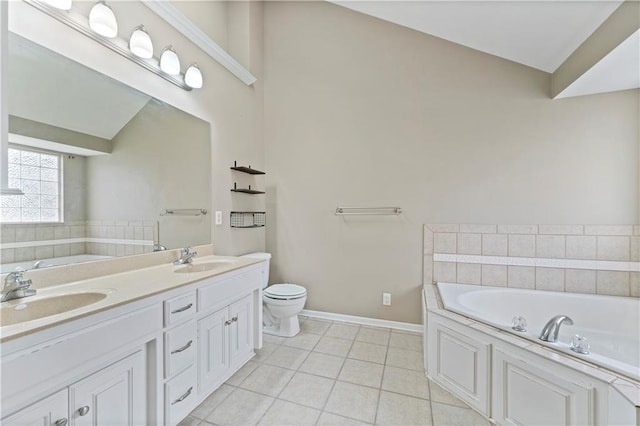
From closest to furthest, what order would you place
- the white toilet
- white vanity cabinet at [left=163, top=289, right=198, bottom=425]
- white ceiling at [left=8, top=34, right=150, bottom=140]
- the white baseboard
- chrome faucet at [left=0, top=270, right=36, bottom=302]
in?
1. chrome faucet at [left=0, top=270, right=36, bottom=302]
2. white ceiling at [left=8, top=34, right=150, bottom=140]
3. white vanity cabinet at [left=163, top=289, right=198, bottom=425]
4. the white toilet
5. the white baseboard

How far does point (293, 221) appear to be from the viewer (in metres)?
3.01

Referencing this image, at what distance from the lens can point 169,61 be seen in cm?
185

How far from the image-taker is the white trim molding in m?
1.79

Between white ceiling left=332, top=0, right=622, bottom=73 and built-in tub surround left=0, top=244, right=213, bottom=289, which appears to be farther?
white ceiling left=332, top=0, right=622, bottom=73

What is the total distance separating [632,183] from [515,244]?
93 cm

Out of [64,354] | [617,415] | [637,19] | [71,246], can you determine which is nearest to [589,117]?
[637,19]

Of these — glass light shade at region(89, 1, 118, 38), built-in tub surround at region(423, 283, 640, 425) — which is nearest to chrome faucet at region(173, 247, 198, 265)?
glass light shade at region(89, 1, 118, 38)

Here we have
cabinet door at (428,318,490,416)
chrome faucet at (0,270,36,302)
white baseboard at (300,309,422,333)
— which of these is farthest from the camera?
white baseboard at (300,309,422,333)

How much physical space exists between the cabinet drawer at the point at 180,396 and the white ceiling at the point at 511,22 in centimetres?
297

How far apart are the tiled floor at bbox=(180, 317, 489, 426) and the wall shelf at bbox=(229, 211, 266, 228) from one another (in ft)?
3.62

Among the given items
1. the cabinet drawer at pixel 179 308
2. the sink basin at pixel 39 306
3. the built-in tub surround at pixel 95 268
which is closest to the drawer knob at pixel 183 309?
the cabinet drawer at pixel 179 308

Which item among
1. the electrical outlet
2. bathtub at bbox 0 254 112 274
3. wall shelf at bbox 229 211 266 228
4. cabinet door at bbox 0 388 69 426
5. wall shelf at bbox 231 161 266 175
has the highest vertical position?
wall shelf at bbox 231 161 266 175

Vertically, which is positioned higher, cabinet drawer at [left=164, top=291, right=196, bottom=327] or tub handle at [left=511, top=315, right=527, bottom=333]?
cabinet drawer at [left=164, top=291, right=196, bottom=327]

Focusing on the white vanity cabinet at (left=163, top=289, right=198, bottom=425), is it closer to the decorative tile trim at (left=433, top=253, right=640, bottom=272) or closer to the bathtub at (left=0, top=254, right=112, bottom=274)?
the bathtub at (left=0, top=254, right=112, bottom=274)
